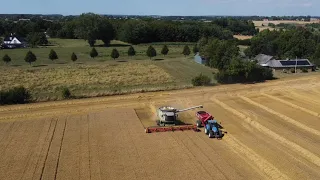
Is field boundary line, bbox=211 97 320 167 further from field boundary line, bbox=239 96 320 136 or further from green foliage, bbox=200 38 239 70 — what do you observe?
green foliage, bbox=200 38 239 70

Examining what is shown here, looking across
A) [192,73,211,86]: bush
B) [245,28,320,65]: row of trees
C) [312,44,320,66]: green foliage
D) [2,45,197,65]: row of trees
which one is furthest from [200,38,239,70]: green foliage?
[245,28,320,65]: row of trees

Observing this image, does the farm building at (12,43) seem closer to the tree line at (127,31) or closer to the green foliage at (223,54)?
the tree line at (127,31)

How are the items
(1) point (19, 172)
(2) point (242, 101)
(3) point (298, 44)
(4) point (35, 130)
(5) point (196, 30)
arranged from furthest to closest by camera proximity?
(5) point (196, 30) < (3) point (298, 44) < (2) point (242, 101) < (4) point (35, 130) < (1) point (19, 172)

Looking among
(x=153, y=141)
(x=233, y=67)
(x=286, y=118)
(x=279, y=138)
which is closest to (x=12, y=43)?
(x=233, y=67)

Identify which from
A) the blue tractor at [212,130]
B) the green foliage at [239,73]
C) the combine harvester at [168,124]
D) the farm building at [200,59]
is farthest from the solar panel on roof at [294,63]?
the blue tractor at [212,130]

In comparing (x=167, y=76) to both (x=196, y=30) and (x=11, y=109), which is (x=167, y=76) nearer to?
(x=11, y=109)

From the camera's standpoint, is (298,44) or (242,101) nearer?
(242,101)

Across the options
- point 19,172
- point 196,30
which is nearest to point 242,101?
point 19,172
